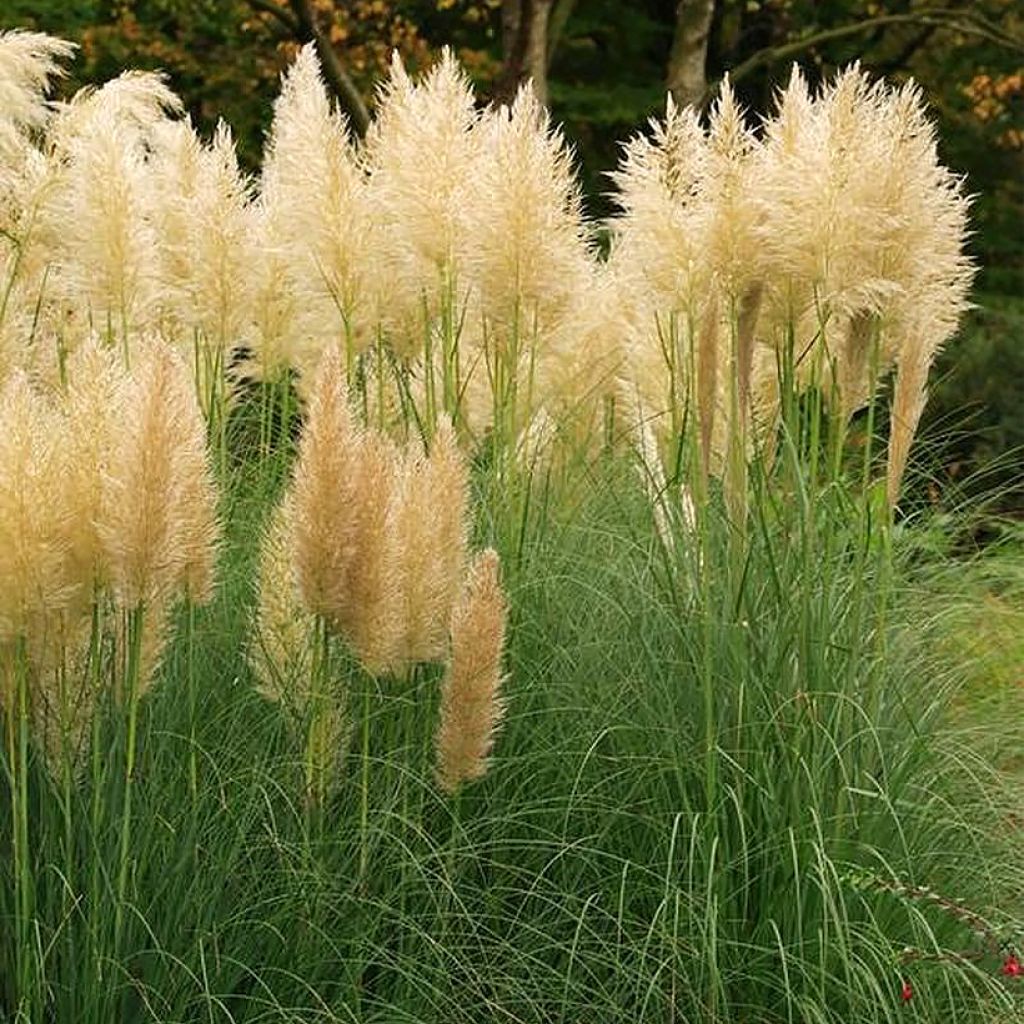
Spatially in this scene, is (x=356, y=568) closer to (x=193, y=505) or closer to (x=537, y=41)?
(x=193, y=505)

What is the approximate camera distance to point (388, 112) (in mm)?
5336

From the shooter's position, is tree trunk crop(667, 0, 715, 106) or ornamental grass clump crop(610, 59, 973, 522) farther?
tree trunk crop(667, 0, 715, 106)

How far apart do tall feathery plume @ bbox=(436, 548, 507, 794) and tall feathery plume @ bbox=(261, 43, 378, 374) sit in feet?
4.77

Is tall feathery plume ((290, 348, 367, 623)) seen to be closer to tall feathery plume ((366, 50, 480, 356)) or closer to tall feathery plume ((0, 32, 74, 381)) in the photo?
tall feathery plume ((0, 32, 74, 381))

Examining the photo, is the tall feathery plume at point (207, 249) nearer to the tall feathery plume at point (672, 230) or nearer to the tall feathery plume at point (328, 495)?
the tall feathery plume at point (672, 230)

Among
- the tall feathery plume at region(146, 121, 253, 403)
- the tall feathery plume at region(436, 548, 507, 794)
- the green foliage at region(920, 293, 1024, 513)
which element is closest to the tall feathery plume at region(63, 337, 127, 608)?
the tall feathery plume at region(436, 548, 507, 794)

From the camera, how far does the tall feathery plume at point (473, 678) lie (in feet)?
12.5

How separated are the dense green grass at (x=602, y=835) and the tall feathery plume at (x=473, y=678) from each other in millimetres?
278

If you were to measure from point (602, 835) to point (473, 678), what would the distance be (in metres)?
0.70

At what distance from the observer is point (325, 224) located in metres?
5.21

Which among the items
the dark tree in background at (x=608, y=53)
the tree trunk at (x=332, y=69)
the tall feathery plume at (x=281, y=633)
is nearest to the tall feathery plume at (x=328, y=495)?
the tall feathery plume at (x=281, y=633)

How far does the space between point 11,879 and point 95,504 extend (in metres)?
0.82

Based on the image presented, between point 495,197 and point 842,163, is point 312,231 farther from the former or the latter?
point 842,163

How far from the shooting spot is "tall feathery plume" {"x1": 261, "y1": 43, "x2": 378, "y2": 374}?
17.1 feet
